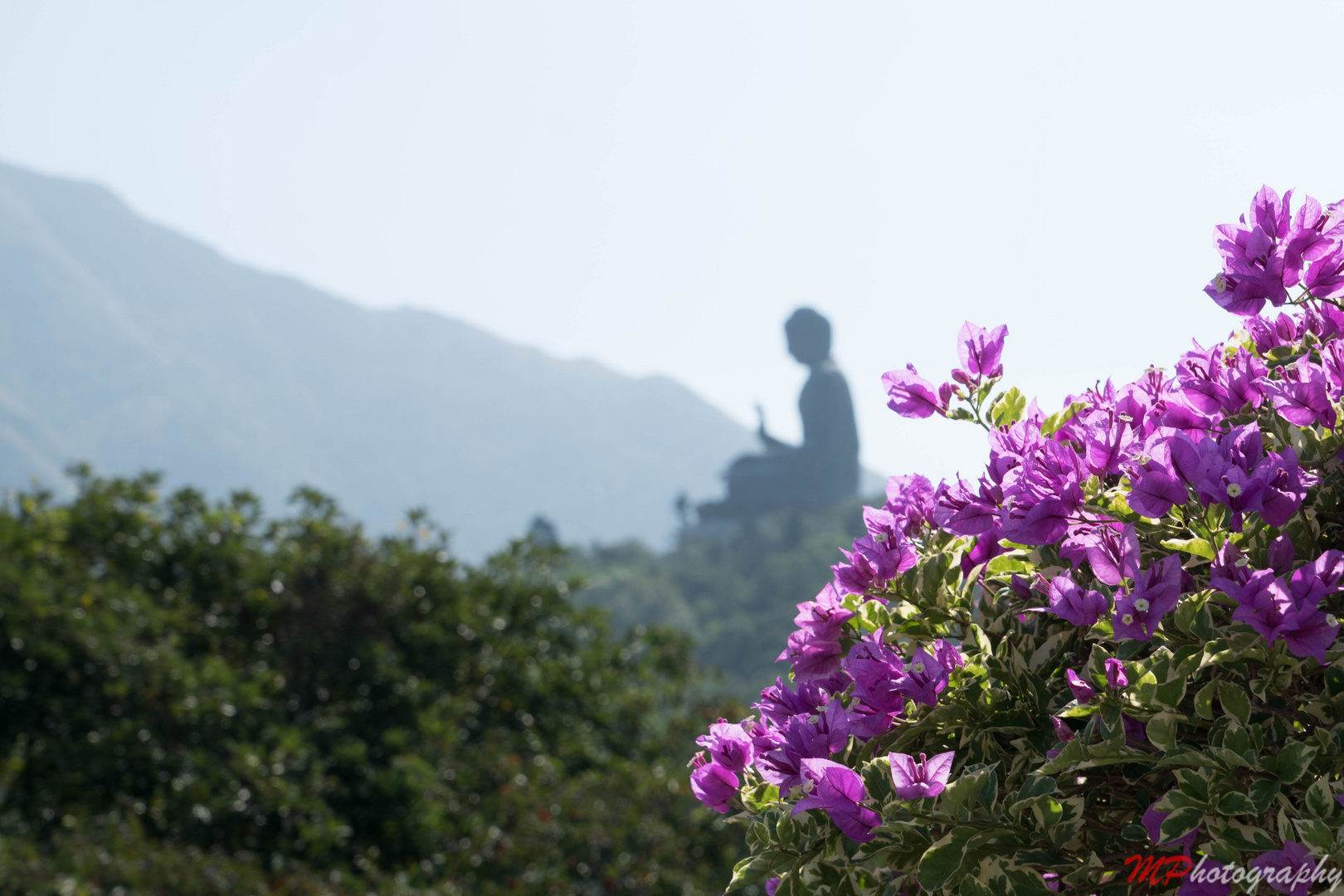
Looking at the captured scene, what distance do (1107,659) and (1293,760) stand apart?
217 millimetres

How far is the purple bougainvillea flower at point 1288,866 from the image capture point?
3.52ft

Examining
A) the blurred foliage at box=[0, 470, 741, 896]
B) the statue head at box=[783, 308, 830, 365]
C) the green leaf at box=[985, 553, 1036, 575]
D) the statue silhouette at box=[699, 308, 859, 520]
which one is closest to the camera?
the green leaf at box=[985, 553, 1036, 575]

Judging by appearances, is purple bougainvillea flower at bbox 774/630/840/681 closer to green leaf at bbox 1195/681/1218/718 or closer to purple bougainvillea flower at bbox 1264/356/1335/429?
green leaf at bbox 1195/681/1218/718

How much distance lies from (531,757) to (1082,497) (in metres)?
4.87

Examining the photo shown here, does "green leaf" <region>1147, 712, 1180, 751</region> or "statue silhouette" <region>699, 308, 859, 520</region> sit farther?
"statue silhouette" <region>699, 308, 859, 520</region>

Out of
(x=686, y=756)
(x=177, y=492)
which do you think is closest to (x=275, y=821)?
(x=686, y=756)

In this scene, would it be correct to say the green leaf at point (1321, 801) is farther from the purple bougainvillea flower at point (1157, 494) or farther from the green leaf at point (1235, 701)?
the purple bougainvillea flower at point (1157, 494)

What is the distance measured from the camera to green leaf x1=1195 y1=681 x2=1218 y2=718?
1176mm

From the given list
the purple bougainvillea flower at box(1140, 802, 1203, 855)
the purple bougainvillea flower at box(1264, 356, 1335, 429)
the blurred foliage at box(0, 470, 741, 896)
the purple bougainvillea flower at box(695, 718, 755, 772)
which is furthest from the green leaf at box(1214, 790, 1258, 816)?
→ the blurred foliage at box(0, 470, 741, 896)

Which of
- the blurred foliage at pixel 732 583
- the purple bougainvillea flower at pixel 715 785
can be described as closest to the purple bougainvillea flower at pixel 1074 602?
the purple bougainvillea flower at pixel 715 785

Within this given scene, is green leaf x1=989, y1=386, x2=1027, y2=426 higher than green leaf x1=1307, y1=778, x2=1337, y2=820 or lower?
higher

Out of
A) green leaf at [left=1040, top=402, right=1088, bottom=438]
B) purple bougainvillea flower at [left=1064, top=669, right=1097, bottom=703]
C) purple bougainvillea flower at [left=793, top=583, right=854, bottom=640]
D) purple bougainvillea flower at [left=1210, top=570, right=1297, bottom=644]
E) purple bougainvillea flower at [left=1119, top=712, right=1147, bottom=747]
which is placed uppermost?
green leaf at [left=1040, top=402, right=1088, bottom=438]

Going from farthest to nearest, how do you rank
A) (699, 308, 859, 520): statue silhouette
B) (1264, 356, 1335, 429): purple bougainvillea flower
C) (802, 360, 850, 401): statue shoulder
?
1. (802, 360, 850, 401): statue shoulder
2. (699, 308, 859, 520): statue silhouette
3. (1264, 356, 1335, 429): purple bougainvillea flower

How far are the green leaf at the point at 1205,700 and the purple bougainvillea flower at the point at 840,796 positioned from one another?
40 cm
